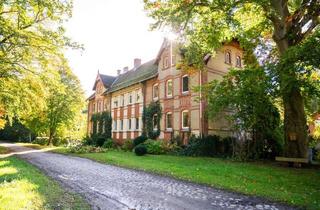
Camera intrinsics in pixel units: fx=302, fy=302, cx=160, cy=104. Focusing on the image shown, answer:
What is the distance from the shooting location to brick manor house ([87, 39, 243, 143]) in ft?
83.7

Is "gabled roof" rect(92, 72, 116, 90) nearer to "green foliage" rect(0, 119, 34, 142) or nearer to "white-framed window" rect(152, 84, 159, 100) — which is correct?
"white-framed window" rect(152, 84, 159, 100)

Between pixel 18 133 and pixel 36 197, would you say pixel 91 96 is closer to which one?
pixel 18 133

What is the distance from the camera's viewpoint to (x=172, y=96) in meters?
28.7

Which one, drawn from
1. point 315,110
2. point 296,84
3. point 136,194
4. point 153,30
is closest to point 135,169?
point 136,194

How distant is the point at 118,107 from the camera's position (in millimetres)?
39875

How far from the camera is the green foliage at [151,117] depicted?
98.6 feet

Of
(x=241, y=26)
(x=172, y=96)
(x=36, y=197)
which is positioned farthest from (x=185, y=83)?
(x=36, y=197)

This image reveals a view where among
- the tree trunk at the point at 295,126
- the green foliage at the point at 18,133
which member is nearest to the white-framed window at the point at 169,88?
the tree trunk at the point at 295,126

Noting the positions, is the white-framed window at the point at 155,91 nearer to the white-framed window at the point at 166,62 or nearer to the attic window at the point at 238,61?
the white-framed window at the point at 166,62

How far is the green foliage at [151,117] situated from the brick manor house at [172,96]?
52 cm

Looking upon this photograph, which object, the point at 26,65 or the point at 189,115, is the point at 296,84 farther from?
the point at 26,65

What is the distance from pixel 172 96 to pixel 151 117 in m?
3.97

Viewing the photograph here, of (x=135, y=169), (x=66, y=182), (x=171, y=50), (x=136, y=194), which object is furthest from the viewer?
(x=171, y=50)

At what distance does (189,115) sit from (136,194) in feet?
56.5
